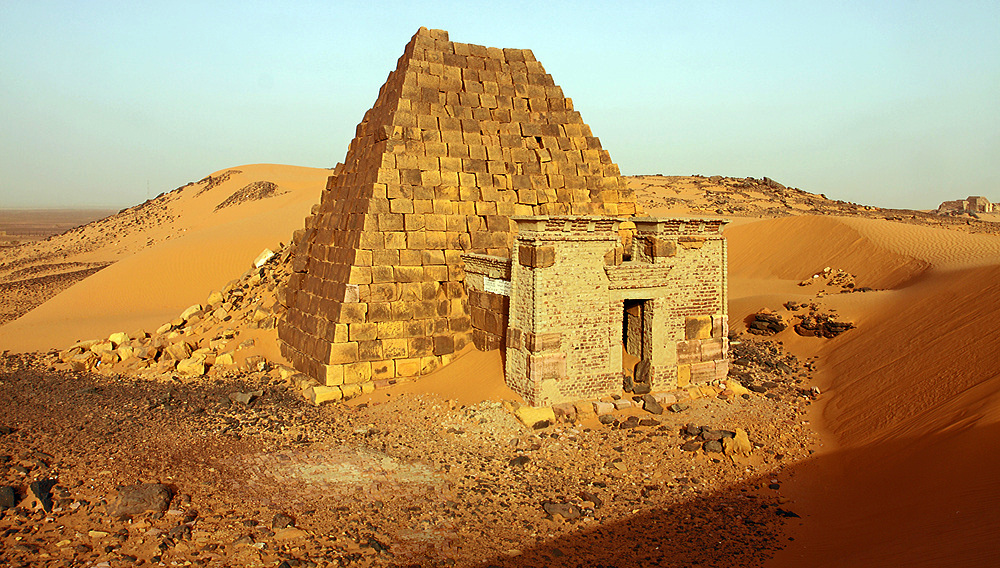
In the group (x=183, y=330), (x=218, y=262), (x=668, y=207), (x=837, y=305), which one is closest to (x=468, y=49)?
(x=183, y=330)

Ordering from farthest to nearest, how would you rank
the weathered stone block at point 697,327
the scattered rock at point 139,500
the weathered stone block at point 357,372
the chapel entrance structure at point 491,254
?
the weathered stone block at point 357,372
the weathered stone block at point 697,327
the chapel entrance structure at point 491,254
the scattered rock at point 139,500

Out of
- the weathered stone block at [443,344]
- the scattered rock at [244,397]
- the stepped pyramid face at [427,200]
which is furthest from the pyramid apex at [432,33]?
the scattered rock at [244,397]

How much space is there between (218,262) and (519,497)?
62.1 feet

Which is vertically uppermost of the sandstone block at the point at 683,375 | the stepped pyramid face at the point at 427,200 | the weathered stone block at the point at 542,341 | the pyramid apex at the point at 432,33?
the pyramid apex at the point at 432,33

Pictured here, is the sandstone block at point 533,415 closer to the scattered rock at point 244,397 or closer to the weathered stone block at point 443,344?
the weathered stone block at point 443,344

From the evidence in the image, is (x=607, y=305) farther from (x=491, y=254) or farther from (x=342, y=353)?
(x=342, y=353)

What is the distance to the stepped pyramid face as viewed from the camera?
35.2 ft

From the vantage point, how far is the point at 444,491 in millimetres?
7184

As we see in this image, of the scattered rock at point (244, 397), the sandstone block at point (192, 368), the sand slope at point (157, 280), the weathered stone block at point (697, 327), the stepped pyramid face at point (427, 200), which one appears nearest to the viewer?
the scattered rock at point (244, 397)

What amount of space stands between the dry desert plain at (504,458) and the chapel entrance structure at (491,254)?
0.58 metres

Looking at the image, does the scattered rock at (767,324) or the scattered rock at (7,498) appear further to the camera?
the scattered rock at (767,324)

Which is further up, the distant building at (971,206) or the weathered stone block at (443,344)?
the distant building at (971,206)

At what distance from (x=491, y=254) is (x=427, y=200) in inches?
56.5

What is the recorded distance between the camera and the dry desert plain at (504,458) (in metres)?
5.98
